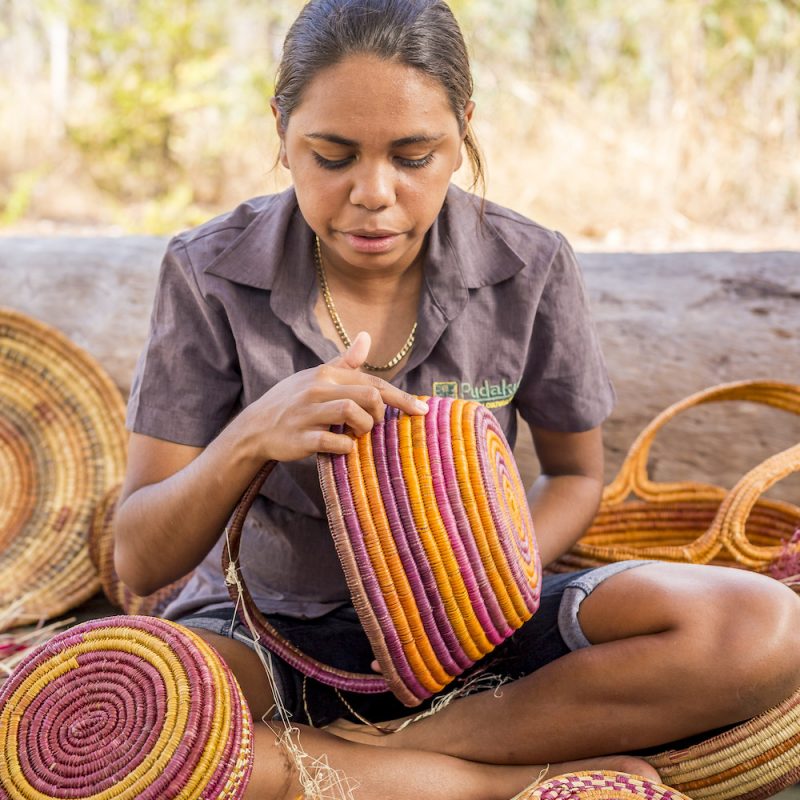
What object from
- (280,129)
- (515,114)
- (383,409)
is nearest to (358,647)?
(383,409)

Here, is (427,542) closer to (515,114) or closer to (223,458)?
(223,458)

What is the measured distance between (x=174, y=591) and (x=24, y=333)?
3.00 feet

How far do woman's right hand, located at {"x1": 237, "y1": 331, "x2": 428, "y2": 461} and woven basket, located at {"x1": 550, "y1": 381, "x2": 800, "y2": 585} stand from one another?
2.83 feet

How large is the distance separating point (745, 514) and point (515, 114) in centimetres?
435

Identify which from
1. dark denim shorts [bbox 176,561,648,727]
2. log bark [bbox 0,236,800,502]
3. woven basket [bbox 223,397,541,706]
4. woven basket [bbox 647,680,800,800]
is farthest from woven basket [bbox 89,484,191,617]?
woven basket [bbox 647,680,800,800]

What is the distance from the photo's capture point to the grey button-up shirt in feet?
5.43

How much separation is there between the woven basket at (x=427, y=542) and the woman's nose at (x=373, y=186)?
11.2 inches

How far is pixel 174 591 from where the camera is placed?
2209 millimetres

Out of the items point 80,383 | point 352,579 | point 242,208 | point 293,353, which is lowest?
point 80,383

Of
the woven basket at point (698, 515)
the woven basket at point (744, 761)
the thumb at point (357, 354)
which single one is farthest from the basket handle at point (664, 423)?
the thumb at point (357, 354)

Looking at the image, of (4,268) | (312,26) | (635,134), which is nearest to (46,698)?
(312,26)

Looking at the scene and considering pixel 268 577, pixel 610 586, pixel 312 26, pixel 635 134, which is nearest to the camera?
pixel 312 26

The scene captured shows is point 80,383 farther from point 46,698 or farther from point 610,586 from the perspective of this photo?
point 610,586

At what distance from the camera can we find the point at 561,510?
1.85 metres
